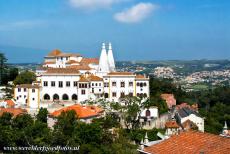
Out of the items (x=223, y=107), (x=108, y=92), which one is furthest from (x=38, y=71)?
(x=223, y=107)

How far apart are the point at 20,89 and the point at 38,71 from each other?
6.88m

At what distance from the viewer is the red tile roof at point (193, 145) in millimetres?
15391

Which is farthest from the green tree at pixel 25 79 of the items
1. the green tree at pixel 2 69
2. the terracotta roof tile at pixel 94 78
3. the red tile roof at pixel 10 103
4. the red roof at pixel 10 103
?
the terracotta roof tile at pixel 94 78

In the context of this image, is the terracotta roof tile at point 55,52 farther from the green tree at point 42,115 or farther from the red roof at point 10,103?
the green tree at point 42,115

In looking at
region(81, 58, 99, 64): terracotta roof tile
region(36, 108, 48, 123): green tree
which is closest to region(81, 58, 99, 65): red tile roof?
region(81, 58, 99, 64): terracotta roof tile

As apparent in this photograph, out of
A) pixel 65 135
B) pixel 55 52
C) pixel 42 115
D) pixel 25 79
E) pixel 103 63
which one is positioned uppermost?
pixel 55 52

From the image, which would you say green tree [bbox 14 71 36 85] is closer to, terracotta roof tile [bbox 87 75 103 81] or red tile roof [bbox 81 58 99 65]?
red tile roof [bbox 81 58 99 65]

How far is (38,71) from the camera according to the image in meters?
59.6

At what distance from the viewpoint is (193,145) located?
15.9 m

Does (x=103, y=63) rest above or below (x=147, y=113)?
above

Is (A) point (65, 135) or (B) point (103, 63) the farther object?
(B) point (103, 63)

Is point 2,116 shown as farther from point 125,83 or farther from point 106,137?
point 125,83

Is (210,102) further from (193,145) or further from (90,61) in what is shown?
(193,145)

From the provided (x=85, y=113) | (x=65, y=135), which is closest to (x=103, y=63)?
(x=85, y=113)
